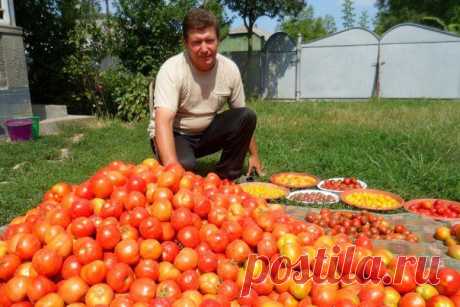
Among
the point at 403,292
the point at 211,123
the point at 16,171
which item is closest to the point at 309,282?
the point at 403,292

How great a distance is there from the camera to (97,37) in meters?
9.07

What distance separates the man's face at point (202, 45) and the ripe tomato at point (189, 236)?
1.94m

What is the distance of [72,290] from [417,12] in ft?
110

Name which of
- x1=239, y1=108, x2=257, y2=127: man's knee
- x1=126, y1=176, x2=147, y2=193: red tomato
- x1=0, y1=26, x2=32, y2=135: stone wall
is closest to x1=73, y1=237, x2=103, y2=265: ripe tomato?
x1=126, y1=176, x2=147, y2=193: red tomato

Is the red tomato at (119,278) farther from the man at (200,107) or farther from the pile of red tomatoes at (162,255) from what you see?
the man at (200,107)

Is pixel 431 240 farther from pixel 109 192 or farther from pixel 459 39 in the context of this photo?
pixel 459 39

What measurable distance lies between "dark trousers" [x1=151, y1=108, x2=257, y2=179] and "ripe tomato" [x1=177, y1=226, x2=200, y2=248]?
77.6 inches

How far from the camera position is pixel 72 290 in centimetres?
172

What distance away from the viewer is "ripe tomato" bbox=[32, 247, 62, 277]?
1.78 meters

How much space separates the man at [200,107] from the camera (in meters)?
3.41

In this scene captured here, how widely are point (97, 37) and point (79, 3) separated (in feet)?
4.72

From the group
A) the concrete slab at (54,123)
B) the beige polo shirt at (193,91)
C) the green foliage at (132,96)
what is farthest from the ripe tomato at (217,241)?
the green foliage at (132,96)

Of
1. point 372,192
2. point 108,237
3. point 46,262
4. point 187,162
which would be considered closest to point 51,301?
point 46,262

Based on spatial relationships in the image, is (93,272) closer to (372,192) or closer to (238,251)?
(238,251)
